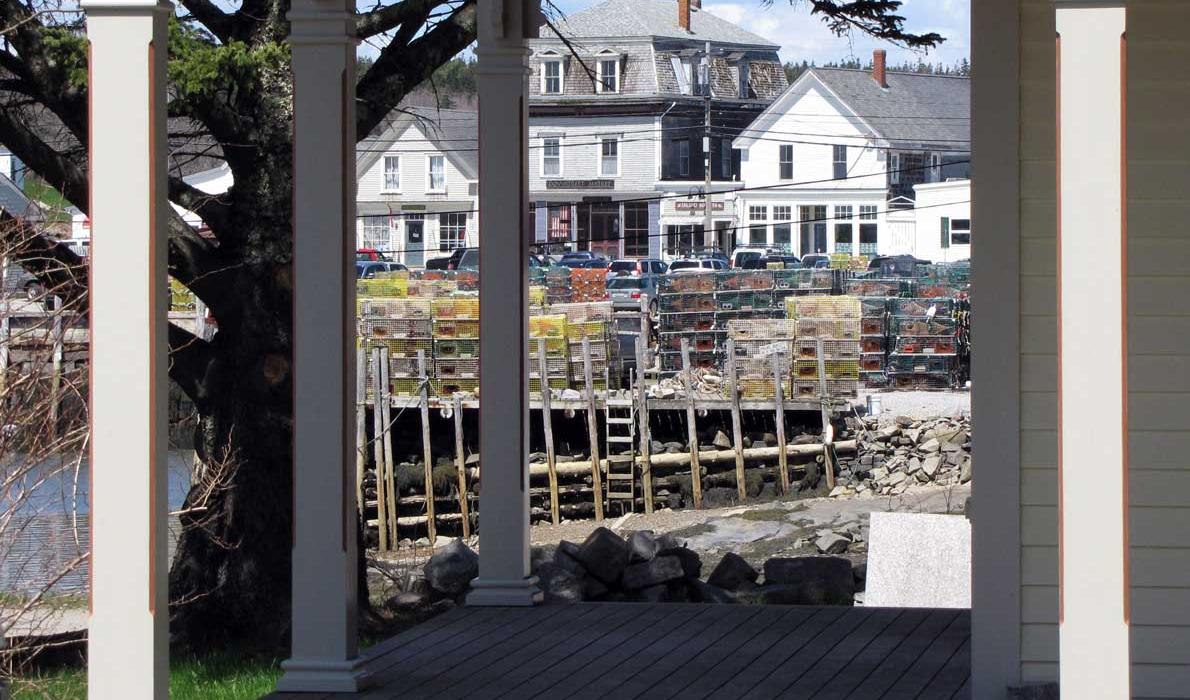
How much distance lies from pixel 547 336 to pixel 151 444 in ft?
87.7

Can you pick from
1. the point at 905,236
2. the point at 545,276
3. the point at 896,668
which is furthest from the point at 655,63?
the point at 896,668

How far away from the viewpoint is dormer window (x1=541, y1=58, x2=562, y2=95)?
6412cm

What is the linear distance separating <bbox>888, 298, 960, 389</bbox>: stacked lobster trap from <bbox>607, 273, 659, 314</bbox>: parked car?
24.5 ft

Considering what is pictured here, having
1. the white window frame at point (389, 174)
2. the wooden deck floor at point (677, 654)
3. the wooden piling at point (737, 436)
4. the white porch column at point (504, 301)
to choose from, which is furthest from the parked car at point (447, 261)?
the wooden deck floor at point (677, 654)

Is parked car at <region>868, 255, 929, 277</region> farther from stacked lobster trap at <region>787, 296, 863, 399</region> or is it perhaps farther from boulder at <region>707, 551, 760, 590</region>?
boulder at <region>707, 551, 760, 590</region>

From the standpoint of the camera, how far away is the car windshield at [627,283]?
138 feet

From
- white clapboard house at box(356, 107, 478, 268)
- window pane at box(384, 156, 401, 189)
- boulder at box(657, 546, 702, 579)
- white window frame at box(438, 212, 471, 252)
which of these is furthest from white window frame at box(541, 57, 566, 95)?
boulder at box(657, 546, 702, 579)

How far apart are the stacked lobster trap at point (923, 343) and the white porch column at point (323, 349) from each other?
2778 centimetres

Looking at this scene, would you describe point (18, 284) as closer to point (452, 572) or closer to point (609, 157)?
point (452, 572)

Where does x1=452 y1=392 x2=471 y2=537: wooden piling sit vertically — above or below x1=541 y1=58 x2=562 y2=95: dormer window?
below

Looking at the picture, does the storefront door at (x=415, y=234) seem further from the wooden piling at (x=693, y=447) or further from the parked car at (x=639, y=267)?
the wooden piling at (x=693, y=447)

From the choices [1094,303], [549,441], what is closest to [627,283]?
[549,441]

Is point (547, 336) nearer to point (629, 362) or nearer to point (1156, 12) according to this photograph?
point (629, 362)

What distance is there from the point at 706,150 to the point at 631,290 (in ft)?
70.8
